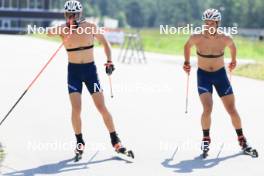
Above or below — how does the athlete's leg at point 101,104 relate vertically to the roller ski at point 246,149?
above

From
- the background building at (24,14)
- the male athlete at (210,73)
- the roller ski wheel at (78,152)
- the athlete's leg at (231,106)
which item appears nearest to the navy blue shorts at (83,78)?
the roller ski wheel at (78,152)

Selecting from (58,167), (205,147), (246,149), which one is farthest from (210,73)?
(58,167)

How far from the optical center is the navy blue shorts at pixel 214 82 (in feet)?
28.0

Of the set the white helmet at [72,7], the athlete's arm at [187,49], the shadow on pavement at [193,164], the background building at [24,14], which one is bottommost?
the background building at [24,14]

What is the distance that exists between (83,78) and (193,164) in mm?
1785

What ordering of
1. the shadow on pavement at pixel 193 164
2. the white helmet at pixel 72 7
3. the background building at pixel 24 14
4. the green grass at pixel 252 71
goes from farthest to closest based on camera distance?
the background building at pixel 24 14 < the green grass at pixel 252 71 < the white helmet at pixel 72 7 < the shadow on pavement at pixel 193 164

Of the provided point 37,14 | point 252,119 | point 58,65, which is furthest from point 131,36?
point 37,14

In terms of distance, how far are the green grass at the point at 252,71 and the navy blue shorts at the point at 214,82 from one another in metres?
12.7

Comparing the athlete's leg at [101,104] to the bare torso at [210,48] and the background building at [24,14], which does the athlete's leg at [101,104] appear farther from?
the background building at [24,14]

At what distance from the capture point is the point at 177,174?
738 cm

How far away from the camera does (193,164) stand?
7.95 m

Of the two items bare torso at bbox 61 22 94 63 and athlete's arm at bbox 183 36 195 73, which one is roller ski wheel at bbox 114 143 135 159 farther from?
athlete's arm at bbox 183 36 195 73

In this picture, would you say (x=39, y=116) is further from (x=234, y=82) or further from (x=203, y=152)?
(x=234, y=82)

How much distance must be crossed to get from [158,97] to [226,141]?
18.5ft
